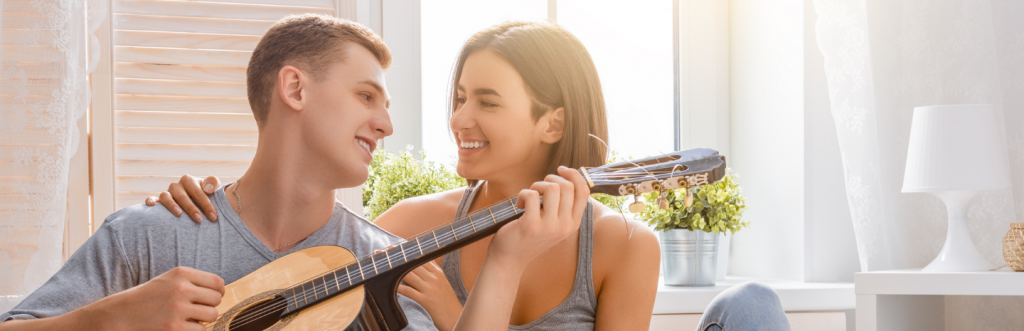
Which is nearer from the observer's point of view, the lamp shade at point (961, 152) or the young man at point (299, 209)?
the young man at point (299, 209)

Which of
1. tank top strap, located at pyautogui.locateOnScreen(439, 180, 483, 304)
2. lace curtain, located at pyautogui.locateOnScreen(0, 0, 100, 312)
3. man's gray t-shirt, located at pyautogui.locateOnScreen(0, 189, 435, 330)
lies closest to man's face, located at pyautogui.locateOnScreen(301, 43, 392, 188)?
man's gray t-shirt, located at pyautogui.locateOnScreen(0, 189, 435, 330)

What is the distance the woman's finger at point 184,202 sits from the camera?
107 cm

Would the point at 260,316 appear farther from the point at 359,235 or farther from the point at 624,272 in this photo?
the point at 624,272

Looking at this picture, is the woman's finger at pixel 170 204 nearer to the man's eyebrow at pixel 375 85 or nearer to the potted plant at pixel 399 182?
the man's eyebrow at pixel 375 85

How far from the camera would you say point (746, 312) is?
4.14 ft

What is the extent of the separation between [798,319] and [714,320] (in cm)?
84

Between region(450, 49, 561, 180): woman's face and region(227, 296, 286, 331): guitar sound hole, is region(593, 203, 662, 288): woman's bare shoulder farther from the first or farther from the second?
region(227, 296, 286, 331): guitar sound hole

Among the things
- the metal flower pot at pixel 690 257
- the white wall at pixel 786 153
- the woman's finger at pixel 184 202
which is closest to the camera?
the woman's finger at pixel 184 202

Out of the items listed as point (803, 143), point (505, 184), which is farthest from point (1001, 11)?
point (505, 184)

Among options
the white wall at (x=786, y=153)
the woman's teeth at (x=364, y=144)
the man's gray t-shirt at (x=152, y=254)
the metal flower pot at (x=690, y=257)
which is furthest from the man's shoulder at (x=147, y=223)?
the white wall at (x=786, y=153)

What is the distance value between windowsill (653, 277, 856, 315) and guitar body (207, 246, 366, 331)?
111cm

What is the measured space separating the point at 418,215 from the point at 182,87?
729 millimetres

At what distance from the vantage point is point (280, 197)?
1.12 m

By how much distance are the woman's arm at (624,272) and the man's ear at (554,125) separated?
186 mm
